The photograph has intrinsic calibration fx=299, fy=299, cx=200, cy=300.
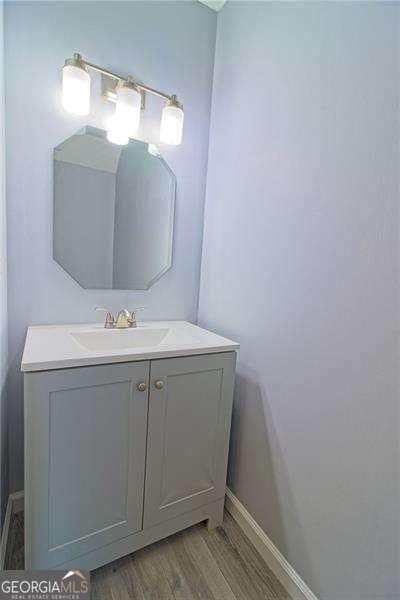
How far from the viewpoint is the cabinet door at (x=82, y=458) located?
3.09 ft

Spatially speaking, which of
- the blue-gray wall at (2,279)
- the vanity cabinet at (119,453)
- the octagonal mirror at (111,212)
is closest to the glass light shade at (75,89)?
the octagonal mirror at (111,212)

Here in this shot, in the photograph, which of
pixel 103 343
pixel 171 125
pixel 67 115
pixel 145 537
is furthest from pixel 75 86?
pixel 145 537

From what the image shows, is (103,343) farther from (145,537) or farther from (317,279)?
(317,279)

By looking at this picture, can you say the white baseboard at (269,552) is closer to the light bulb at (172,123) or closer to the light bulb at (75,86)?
the light bulb at (172,123)

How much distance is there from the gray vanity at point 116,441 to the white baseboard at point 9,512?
0.26 meters

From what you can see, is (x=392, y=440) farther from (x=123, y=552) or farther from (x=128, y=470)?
(x=123, y=552)

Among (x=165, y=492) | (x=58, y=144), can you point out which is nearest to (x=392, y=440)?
(x=165, y=492)

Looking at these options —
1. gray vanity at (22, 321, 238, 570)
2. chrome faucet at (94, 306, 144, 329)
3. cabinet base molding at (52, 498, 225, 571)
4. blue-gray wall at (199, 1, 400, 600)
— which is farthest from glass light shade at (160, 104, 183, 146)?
cabinet base molding at (52, 498, 225, 571)

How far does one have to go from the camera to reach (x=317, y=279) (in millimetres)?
1037

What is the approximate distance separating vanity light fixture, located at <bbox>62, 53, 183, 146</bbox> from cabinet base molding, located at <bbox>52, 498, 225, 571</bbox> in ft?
5.55

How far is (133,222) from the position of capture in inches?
60.2

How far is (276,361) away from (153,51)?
1583 millimetres

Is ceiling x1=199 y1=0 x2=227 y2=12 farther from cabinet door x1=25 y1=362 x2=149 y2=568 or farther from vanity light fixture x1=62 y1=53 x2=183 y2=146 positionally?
cabinet door x1=25 y1=362 x2=149 y2=568

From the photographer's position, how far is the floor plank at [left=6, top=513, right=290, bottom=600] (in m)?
1.10
